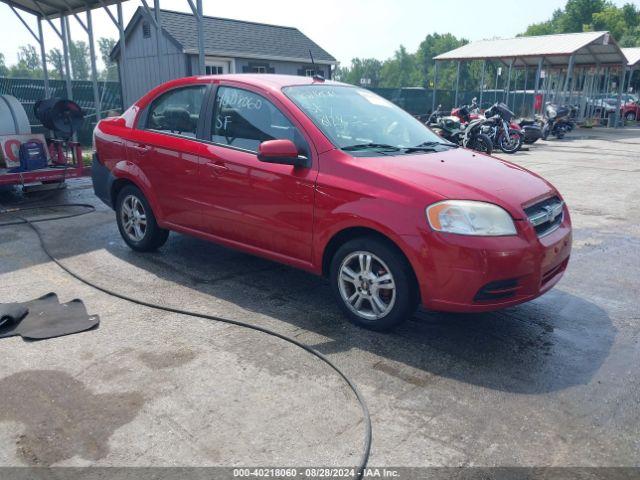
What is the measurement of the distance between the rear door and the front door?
19 centimetres

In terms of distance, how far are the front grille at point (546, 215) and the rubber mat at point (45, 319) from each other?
10.5 feet

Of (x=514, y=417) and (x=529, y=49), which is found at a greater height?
(x=529, y=49)

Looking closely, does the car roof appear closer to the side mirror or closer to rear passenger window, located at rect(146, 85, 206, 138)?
rear passenger window, located at rect(146, 85, 206, 138)

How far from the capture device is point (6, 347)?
12.3 ft

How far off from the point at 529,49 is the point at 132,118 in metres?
23.5

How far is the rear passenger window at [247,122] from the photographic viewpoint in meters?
4.39

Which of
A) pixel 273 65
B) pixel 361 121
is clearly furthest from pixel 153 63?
pixel 361 121

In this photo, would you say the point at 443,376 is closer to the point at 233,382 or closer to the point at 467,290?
the point at 467,290

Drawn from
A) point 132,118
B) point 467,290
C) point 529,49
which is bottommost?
point 467,290

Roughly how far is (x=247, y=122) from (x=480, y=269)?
2315 millimetres

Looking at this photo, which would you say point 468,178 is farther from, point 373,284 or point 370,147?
point 373,284

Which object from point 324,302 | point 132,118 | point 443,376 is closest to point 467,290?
point 443,376

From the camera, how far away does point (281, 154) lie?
4.05 meters

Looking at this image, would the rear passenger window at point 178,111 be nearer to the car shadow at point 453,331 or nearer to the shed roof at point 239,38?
the car shadow at point 453,331
